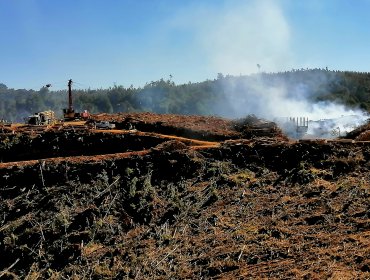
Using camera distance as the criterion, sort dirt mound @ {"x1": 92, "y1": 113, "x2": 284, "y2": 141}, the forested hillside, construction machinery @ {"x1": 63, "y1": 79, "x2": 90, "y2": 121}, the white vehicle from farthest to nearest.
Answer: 1. the forested hillside
2. construction machinery @ {"x1": 63, "y1": 79, "x2": 90, "y2": 121}
3. the white vehicle
4. dirt mound @ {"x1": 92, "y1": 113, "x2": 284, "y2": 141}

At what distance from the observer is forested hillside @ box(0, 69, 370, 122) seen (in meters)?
46.2

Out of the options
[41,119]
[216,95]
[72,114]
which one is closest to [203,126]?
[41,119]

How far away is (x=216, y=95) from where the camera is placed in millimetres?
62688

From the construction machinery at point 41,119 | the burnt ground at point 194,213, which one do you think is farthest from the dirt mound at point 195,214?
the construction machinery at point 41,119

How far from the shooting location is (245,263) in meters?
7.63

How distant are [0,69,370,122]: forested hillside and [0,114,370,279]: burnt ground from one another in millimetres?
26228

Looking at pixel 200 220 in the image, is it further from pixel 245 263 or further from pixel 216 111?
pixel 216 111

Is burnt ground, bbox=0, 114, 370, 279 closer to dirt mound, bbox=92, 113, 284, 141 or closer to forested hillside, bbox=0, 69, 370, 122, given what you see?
dirt mound, bbox=92, 113, 284, 141

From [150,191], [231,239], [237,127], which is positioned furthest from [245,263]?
[237,127]

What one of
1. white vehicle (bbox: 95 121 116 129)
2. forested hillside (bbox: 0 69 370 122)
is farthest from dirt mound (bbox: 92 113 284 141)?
forested hillside (bbox: 0 69 370 122)

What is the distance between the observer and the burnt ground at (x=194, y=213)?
7.78 meters

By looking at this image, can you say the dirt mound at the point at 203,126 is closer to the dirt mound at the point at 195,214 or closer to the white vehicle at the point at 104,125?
the white vehicle at the point at 104,125

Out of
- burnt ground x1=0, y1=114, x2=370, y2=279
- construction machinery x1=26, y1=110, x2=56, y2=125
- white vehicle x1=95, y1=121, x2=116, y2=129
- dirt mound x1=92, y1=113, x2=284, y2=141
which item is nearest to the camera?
burnt ground x1=0, y1=114, x2=370, y2=279

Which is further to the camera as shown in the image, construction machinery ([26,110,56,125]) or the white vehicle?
construction machinery ([26,110,56,125])
